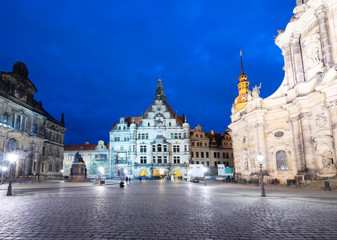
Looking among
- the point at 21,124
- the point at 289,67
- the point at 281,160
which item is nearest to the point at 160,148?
the point at 21,124

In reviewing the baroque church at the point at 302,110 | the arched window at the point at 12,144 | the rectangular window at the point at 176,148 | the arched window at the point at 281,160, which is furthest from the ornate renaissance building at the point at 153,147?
the arched window at the point at 281,160

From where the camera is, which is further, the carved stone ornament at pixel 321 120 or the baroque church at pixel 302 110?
the carved stone ornament at pixel 321 120

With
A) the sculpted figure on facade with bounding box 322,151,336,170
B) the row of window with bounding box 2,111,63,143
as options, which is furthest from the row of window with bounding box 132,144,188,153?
the sculpted figure on facade with bounding box 322,151,336,170

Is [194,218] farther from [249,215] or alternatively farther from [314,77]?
[314,77]

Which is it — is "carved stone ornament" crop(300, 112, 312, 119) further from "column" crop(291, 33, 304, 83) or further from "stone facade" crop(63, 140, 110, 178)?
"stone facade" crop(63, 140, 110, 178)

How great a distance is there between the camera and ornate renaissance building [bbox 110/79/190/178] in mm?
64875

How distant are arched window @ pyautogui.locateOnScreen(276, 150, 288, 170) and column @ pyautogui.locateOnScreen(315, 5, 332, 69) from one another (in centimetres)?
1065

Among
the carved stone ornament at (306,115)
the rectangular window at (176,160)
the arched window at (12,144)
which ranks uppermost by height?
the carved stone ornament at (306,115)

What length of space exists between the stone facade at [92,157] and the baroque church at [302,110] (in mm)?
46270

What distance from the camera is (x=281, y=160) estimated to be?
28.7 meters

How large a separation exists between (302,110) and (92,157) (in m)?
62.8

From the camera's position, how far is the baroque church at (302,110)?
A: 22.6 metres

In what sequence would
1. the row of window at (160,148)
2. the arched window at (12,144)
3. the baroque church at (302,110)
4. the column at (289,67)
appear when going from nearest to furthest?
the baroque church at (302,110) → the column at (289,67) → the arched window at (12,144) → the row of window at (160,148)

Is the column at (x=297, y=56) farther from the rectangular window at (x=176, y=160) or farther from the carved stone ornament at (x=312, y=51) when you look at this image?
the rectangular window at (x=176, y=160)
